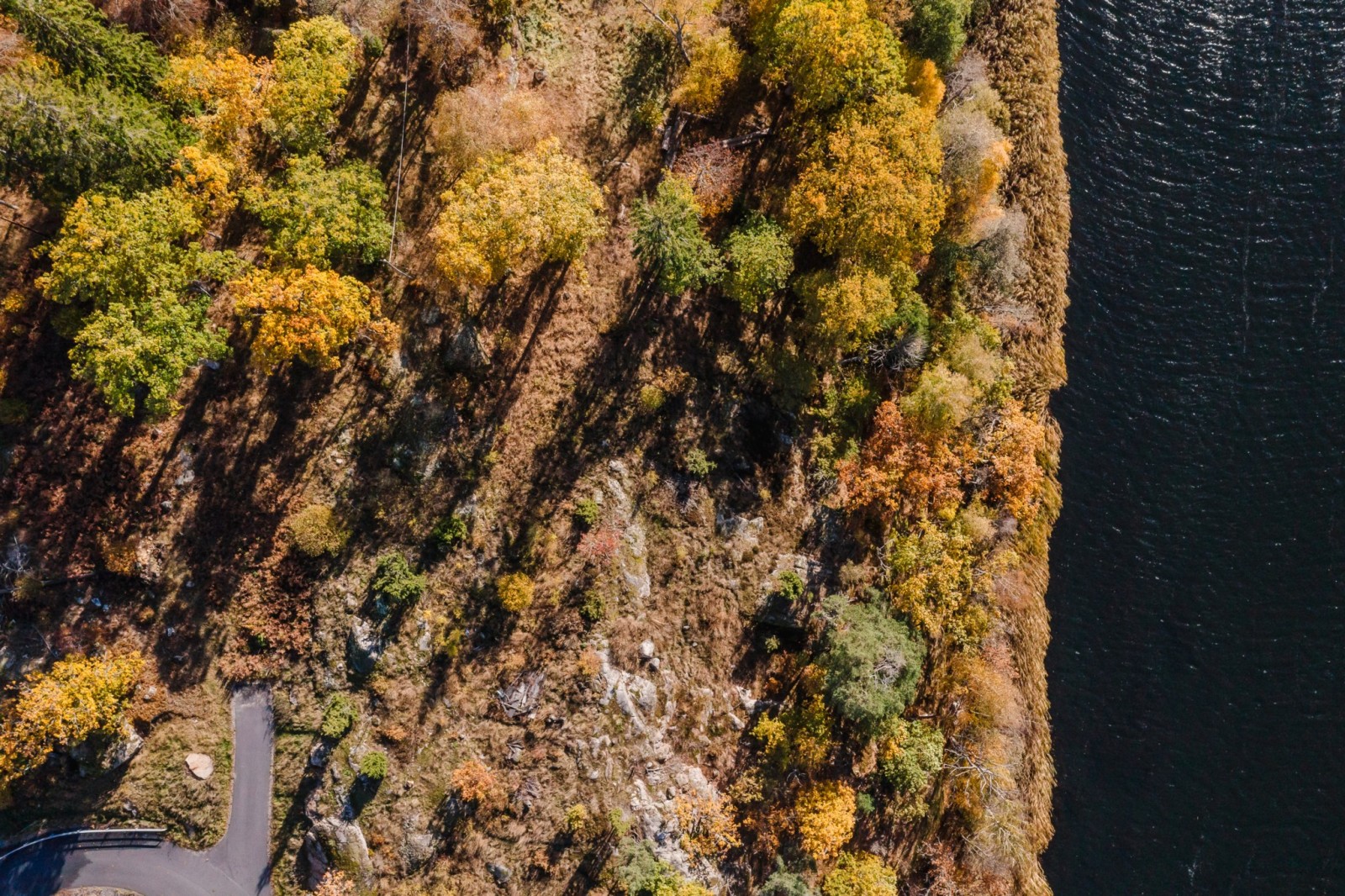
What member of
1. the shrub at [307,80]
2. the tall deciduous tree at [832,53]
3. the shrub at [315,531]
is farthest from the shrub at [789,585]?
the shrub at [307,80]

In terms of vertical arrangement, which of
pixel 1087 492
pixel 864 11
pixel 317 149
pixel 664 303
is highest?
pixel 864 11

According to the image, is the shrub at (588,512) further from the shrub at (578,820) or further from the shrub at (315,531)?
the shrub at (578,820)

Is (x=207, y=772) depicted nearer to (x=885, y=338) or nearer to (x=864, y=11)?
(x=885, y=338)

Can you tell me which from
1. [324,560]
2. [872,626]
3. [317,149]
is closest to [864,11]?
[317,149]

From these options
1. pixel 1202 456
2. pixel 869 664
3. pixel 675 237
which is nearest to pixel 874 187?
pixel 675 237

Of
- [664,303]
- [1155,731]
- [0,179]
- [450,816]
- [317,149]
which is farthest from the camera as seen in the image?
[1155,731]

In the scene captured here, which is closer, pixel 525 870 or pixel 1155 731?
pixel 525 870

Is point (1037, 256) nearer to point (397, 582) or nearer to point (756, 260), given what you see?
point (756, 260)
